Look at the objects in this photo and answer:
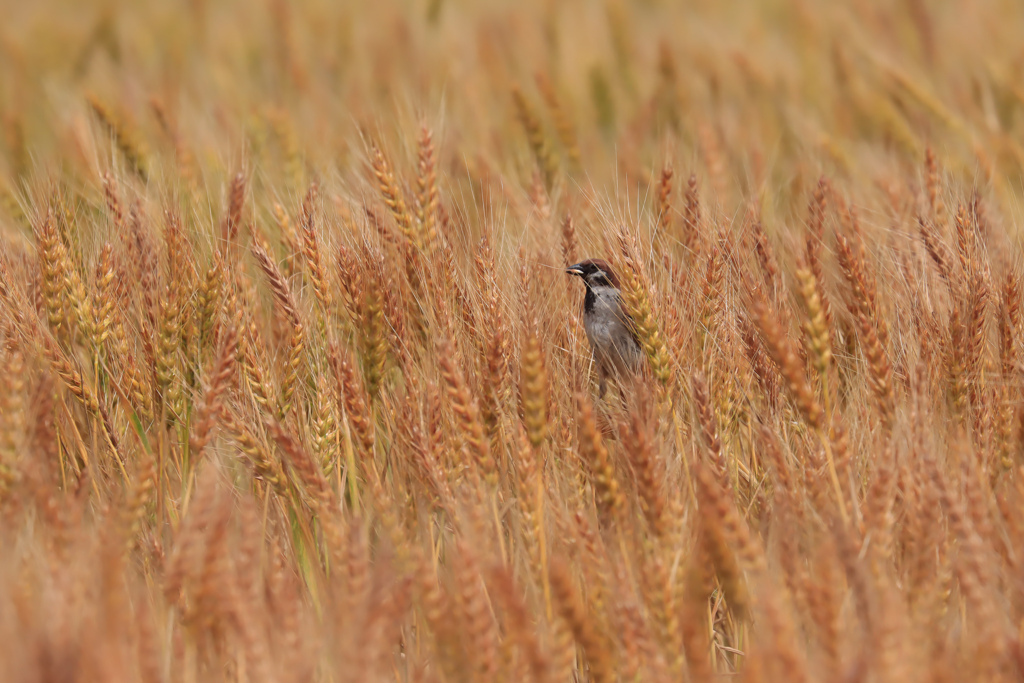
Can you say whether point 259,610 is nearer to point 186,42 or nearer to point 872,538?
point 872,538

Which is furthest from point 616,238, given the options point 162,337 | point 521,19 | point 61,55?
point 61,55

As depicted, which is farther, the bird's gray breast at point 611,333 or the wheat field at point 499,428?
the bird's gray breast at point 611,333

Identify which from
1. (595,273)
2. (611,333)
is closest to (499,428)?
(611,333)

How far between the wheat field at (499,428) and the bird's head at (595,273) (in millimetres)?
98

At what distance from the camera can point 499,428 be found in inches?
82.0

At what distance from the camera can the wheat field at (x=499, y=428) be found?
1465 millimetres

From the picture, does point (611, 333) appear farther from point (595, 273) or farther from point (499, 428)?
point (499, 428)

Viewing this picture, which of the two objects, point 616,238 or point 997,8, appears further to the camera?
point 997,8

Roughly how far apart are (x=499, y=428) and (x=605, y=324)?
3.21 feet

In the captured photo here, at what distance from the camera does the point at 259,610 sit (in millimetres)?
1478

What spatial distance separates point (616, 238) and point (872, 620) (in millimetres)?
1167

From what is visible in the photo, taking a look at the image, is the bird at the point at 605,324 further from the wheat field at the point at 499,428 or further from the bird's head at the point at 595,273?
the wheat field at the point at 499,428

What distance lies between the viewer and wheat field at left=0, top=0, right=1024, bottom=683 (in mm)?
1465

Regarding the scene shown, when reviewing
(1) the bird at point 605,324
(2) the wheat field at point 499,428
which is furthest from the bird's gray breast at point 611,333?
(2) the wheat field at point 499,428
